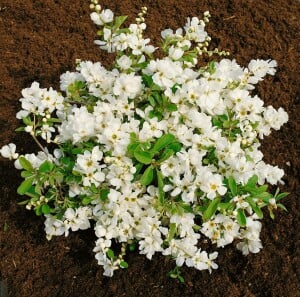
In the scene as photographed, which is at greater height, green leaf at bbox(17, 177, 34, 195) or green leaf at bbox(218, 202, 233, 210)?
green leaf at bbox(218, 202, 233, 210)

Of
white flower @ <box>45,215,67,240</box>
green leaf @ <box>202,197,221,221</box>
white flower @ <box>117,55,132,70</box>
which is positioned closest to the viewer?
green leaf @ <box>202,197,221,221</box>

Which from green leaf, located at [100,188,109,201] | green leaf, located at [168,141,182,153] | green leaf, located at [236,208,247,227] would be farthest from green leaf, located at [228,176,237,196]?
green leaf, located at [100,188,109,201]

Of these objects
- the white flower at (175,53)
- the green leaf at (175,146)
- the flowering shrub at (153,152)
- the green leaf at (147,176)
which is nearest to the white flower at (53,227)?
the flowering shrub at (153,152)

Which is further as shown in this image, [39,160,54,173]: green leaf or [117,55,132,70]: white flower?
[117,55,132,70]: white flower

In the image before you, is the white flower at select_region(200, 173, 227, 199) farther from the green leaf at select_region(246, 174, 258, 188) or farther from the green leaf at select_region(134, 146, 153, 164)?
the green leaf at select_region(134, 146, 153, 164)

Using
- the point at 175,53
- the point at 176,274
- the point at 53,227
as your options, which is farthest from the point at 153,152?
the point at 176,274

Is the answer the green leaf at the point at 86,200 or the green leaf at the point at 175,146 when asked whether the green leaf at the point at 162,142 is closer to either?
the green leaf at the point at 175,146
